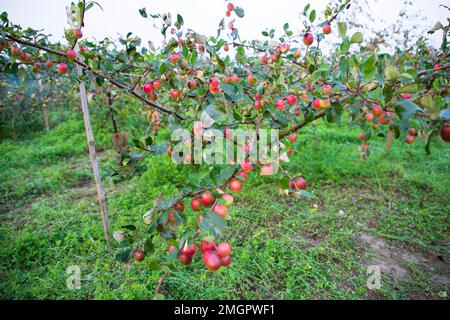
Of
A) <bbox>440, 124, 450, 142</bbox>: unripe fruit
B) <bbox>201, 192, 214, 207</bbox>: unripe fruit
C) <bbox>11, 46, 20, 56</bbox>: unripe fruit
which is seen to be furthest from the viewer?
<bbox>11, 46, 20, 56</bbox>: unripe fruit

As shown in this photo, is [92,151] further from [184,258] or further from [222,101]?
[184,258]

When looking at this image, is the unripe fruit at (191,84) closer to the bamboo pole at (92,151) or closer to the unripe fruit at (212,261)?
the unripe fruit at (212,261)

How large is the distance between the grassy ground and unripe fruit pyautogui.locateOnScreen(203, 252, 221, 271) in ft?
2.56

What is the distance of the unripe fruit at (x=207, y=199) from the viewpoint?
36.0 inches

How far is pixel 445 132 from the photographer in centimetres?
68

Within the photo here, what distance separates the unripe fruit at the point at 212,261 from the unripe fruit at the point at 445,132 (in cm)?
68

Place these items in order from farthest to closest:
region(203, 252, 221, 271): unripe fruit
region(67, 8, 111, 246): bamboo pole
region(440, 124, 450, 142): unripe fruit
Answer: region(67, 8, 111, 246): bamboo pole, region(203, 252, 221, 271): unripe fruit, region(440, 124, 450, 142): unripe fruit

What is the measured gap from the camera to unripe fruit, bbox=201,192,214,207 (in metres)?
0.91

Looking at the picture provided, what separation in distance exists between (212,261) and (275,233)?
4.35 feet

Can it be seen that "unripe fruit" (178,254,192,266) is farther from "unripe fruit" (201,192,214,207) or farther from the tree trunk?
the tree trunk

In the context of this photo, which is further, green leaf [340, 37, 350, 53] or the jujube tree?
green leaf [340, 37, 350, 53]

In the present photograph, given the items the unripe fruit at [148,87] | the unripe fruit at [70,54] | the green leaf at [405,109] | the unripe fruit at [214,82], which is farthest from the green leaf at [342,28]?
the unripe fruit at [70,54]

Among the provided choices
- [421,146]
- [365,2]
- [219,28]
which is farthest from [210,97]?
[365,2]

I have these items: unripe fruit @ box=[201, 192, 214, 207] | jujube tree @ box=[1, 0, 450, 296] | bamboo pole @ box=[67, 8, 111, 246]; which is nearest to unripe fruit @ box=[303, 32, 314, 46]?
jujube tree @ box=[1, 0, 450, 296]
